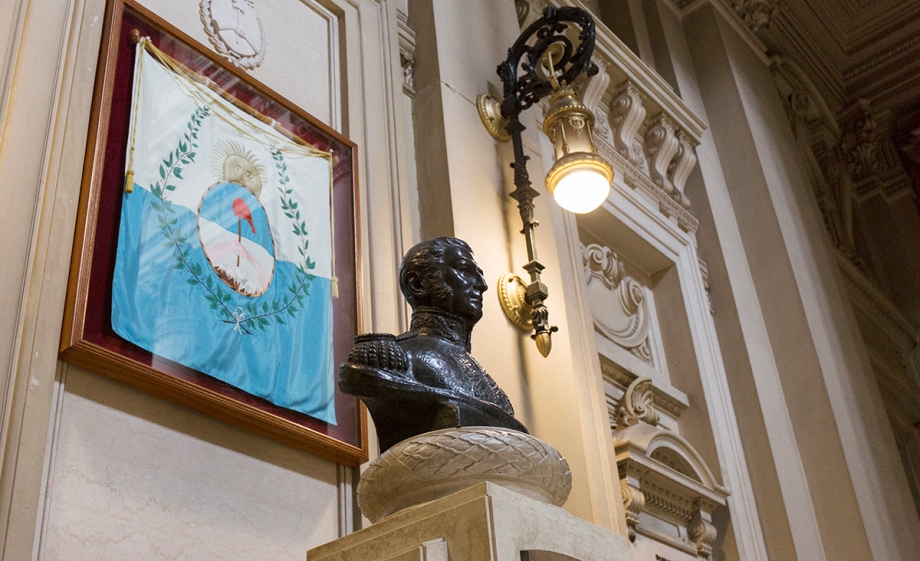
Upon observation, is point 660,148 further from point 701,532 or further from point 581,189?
point 581,189

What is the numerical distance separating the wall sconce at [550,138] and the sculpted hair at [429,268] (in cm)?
138

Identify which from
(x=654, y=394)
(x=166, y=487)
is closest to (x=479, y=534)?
(x=166, y=487)

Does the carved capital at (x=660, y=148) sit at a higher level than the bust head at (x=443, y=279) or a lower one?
higher

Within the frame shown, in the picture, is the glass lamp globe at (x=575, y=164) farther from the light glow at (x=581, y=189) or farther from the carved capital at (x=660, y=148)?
the carved capital at (x=660, y=148)

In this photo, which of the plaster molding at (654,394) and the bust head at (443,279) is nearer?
the bust head at (443,279)

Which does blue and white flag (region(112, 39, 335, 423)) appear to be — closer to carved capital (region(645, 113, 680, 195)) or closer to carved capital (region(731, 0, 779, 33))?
carved capital (region(645, 113, 680, 195))

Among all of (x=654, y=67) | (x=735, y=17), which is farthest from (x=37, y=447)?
(x=735, y=17)

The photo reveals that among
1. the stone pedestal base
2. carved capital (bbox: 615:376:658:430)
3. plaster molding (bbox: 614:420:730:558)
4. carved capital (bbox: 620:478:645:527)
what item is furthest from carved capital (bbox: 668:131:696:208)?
the stone pedestal base

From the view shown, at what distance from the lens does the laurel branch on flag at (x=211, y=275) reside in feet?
9.64

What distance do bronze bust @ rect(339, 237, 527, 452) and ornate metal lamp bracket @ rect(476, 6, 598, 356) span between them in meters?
1.37

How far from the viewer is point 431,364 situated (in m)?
2.46

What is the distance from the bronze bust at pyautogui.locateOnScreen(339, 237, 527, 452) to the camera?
93.3 inches

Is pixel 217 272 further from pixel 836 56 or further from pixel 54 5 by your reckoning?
pixel 836 56

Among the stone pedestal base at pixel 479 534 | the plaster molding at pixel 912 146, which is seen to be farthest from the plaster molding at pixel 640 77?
the stone pedestal base at pixel 479 534
